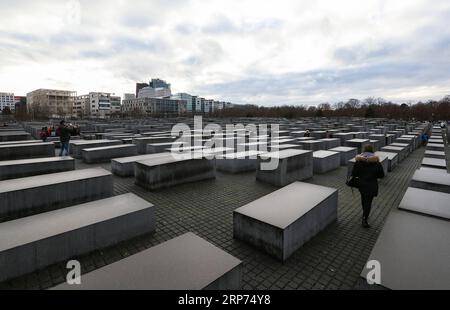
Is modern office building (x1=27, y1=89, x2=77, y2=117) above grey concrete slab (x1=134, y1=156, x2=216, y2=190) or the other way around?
Result: above

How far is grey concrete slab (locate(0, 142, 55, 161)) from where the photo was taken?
479 inches

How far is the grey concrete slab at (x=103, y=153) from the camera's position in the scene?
42.5 ft

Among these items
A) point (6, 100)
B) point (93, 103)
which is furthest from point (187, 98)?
point (6, 100)

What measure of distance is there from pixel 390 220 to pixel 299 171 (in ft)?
18.7

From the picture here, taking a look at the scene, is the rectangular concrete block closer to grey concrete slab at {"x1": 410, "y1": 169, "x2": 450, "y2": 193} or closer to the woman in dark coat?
grey concrete slab at {"x1": 410, "y1": 169, "x2": 450, "y2": 193}

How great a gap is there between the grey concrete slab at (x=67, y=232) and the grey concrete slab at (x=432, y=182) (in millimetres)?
7931

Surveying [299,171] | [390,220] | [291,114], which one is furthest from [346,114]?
[390,220]

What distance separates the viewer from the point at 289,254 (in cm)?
477

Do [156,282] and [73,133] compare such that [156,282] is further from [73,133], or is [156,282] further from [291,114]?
[291,114]

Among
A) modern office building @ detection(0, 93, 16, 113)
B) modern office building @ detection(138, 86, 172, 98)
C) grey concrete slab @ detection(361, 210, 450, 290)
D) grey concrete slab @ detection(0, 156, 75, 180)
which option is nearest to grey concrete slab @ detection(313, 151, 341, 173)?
grey concrete slab @ detection(361, 210, 450, 290)

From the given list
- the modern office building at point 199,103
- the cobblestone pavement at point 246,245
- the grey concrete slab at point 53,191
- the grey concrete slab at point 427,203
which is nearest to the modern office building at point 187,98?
the modern office building at point 199,103

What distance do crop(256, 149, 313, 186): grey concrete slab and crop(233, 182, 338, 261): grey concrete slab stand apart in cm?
295

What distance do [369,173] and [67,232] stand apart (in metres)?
6.34
